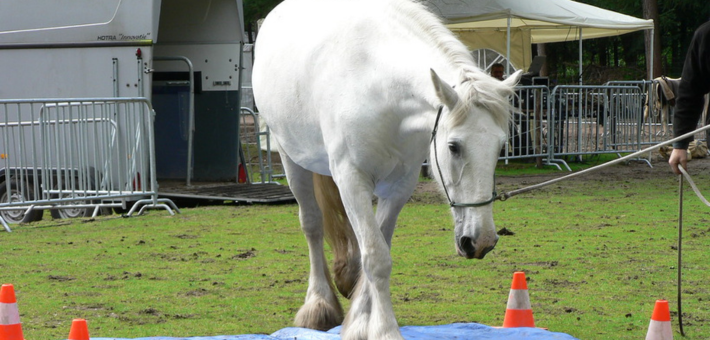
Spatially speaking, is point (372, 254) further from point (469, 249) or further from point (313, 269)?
point (313, 269)

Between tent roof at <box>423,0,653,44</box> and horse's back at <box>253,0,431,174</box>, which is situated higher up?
tent roof at <box>423,0,653,44</box>

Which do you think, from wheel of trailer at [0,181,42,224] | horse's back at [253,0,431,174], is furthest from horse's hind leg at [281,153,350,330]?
wheel of trailer at [0,181,42,224]

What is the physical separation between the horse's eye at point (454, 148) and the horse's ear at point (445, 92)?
0.16 meters

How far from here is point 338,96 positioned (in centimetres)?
442

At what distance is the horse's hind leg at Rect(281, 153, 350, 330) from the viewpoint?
510 centimetres

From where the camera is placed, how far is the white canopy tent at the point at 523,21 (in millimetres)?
14711

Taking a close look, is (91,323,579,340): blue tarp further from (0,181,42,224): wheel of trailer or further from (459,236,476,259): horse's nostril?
(0,181,42,224): wheel of trailer

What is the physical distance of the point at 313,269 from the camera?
5344 mm

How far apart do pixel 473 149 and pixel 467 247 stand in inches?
16.5

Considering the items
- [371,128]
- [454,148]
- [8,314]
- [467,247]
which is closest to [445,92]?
[454,148]

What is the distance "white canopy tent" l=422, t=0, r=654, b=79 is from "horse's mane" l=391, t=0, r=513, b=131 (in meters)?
5.80

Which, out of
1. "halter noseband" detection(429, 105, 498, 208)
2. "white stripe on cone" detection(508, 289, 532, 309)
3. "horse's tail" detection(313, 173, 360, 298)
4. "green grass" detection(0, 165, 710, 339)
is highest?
"halter noseband" detection(429, 105, 498, 208)

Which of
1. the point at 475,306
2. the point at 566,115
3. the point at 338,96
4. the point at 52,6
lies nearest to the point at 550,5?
the point at 566,115

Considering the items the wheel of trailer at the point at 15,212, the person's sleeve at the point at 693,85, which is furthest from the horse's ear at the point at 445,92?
the wheel of trailer at the point at 15,212
